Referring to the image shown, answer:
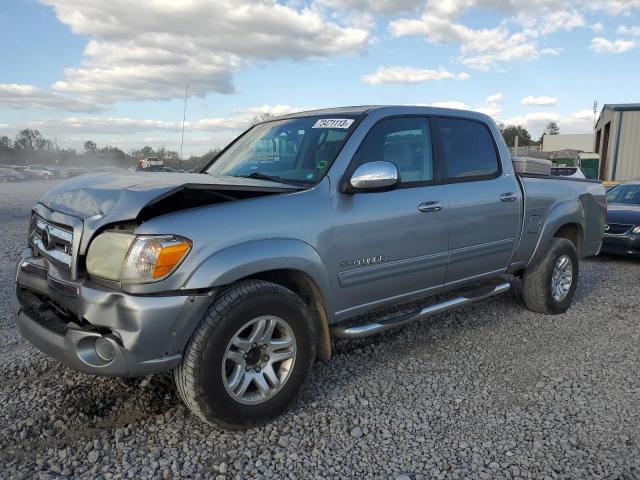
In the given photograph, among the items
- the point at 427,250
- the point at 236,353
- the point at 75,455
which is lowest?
the point at 75,455

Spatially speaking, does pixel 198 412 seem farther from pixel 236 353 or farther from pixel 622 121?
pixel 622 121

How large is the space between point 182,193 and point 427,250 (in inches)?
73.9

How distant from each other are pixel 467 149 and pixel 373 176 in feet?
4.93

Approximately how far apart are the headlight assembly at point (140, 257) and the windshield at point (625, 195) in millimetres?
8904

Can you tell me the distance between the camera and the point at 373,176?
3398 mm

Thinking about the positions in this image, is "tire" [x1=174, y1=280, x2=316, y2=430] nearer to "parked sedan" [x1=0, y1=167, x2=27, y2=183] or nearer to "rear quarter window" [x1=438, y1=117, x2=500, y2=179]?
"rear quarter window" [x1=438, y1=117, x2=500, y2=179]

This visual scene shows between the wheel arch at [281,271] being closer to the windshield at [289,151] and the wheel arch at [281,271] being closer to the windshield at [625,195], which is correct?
the windshield at [289,151]

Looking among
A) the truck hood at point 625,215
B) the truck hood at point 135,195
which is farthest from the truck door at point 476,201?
the truck hood at point 625,215

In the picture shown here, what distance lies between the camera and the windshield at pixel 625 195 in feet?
30.7

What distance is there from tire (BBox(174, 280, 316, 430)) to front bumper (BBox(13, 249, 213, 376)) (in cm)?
10

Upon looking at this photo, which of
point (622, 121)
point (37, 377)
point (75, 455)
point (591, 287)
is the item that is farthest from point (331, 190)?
point (622, 121)

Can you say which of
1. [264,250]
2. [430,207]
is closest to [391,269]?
[430,207]

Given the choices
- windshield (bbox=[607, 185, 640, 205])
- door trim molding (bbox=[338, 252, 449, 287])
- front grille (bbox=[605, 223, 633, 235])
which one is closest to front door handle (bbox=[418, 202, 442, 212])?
door trim molding (bbox=[338, 252, 449, 287])

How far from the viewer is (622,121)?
2392cm
